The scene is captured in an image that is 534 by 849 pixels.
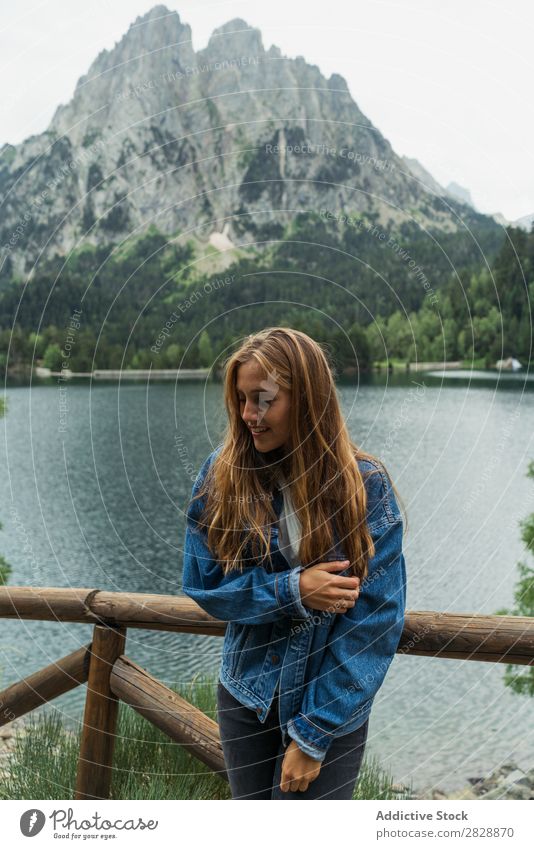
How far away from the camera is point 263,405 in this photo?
1.57 m

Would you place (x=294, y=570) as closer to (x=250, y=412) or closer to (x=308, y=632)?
(x=308, y=632)

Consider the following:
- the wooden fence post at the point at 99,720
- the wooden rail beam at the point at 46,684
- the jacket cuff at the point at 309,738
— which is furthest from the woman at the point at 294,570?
the wooden rail beam at the point at 46,684

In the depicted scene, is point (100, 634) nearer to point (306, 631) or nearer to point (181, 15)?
point (306, 631)

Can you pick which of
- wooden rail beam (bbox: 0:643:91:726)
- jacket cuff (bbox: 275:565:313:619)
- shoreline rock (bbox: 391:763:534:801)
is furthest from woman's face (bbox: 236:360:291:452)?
shoreline rock (bbox: 391:763:534:801)

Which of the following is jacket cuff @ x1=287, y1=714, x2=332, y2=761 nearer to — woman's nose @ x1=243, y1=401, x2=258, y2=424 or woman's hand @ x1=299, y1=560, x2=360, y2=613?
woman's hand @ x1=299, y1=560, x2=360, y2=613

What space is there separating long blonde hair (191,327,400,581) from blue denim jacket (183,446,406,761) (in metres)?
0.03

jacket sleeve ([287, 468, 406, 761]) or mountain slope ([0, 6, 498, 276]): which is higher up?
mountain slope ([0, 6, 498, 276])

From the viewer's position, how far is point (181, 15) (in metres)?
2.49

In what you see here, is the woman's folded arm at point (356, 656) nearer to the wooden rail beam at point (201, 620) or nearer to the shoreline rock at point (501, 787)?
the wooden rail beam at point (201, 620)

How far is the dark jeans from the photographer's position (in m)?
1.59

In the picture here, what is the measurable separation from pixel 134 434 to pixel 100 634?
397 inches

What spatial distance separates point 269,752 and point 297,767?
12 centimetres

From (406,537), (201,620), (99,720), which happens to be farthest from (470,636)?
(406,537)
